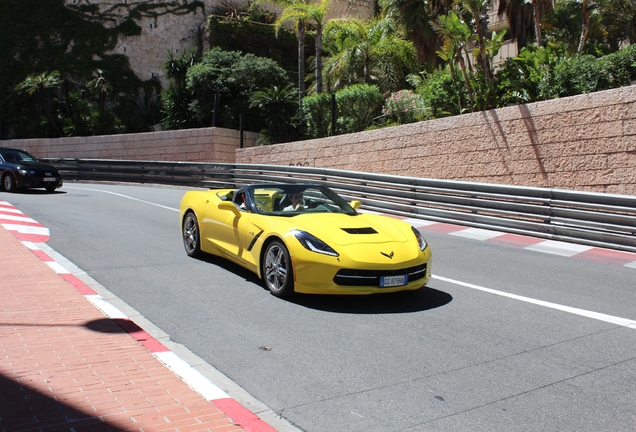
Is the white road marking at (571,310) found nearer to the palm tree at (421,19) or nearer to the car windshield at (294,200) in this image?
the car windshield at (294,200)

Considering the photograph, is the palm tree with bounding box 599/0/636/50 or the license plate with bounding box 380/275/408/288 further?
the palm tree with bounding box 599/0/636/50

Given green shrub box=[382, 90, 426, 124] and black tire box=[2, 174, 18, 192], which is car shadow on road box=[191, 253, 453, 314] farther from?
black tire box=[2, 174, 18, 192]

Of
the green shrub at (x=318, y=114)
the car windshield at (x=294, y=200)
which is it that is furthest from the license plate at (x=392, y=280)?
the green shrub at (x=318, y=114)

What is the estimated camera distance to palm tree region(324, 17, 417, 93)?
2920cm

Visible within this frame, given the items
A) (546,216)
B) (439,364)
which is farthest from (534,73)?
(439,364)

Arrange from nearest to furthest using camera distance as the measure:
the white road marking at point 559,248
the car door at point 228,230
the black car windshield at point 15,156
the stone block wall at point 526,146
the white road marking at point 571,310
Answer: the white road marking at point 571,310, the car door at point 228,230, the white road marking at point 559,248, the stone block wall at point 526,146, the black car windshield at point 15,156

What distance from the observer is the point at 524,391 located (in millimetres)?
4449

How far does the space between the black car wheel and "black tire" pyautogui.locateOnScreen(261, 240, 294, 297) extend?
15.2m

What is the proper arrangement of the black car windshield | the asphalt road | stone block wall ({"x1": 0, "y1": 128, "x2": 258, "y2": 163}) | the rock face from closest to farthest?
the asphalt road
the black car windshield
stone block wall ({"x1": 0, "y1": 128, "x2": 258, "y2": 163})
the rock face

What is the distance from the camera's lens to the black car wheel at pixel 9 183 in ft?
64.6

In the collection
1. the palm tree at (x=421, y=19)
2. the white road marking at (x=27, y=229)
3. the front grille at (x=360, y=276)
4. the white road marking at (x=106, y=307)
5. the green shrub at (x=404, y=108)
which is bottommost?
the white road marking at (x=106, y=307)

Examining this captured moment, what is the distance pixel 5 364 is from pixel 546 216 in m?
9.85

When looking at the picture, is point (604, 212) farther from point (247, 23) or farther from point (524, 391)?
point (247, 23)

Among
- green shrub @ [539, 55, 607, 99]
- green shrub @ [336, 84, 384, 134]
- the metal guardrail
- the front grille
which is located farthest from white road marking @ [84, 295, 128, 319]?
green shrub @ [336, 84, 384, 134]
